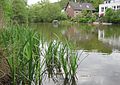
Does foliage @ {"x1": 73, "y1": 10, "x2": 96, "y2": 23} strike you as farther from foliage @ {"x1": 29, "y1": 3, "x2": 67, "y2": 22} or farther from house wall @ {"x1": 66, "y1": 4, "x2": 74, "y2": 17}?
house wall @ {"x1": 66, "y1": 4, "x2": 74, "y2": 17}

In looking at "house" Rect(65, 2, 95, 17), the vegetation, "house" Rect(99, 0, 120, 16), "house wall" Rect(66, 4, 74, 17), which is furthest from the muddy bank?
"house wall" Rect(66, 4, 74, 17)

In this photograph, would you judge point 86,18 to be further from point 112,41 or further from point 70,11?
point 112,41

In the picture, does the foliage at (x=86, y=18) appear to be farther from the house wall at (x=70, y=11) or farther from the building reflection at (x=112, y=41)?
the building reflection at (x=112, y=41)

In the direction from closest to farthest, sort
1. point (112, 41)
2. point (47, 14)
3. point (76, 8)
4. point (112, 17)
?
point (112, 41), point (112, 17), point (47, 14), point (76, 8)

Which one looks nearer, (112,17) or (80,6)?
(112,17)

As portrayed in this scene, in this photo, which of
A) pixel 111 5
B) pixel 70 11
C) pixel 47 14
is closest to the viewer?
pixel 111 5

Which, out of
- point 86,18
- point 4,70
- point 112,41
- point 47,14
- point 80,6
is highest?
point 80,6

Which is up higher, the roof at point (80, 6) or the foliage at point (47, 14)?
the roof at point (80, 6)

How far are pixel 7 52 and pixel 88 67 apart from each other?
10.9 ft

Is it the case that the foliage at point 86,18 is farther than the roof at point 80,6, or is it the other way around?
the roof at point 80,6

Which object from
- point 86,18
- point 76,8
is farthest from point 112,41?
point 76,8

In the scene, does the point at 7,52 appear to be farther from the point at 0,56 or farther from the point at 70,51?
the point at 70,51

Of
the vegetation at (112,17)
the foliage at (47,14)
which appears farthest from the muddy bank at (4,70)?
the foliage at (47,14)

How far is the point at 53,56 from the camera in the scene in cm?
679
